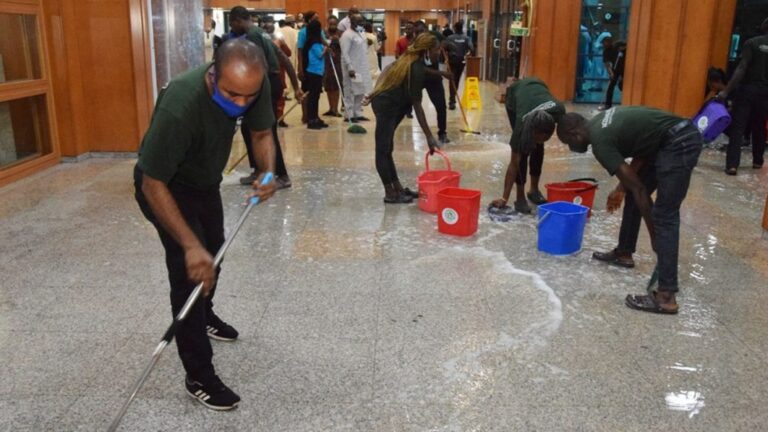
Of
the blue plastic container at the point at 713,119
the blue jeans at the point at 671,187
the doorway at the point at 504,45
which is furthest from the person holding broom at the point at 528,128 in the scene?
the doorway at the point at 504,45

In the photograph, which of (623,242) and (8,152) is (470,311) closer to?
(623,242)

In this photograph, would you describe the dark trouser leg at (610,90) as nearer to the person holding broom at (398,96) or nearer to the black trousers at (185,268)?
the person holding broom at (398,96)

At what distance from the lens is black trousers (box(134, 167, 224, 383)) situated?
2604 mm

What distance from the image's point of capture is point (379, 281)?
163 inches

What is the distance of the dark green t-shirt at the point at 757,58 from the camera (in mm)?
6980

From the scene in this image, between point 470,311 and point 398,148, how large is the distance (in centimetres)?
524

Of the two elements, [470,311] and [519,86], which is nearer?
[470,311]

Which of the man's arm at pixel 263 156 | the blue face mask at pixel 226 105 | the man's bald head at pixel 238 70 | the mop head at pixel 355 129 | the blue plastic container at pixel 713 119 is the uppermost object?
the man's bald head at pixel 238 70

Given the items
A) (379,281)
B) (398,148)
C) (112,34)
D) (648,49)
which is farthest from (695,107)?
(112,34)

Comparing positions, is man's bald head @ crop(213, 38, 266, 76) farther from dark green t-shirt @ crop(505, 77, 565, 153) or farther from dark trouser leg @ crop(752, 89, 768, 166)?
dark trouser leg @ crop(752, 89, 768, 166)

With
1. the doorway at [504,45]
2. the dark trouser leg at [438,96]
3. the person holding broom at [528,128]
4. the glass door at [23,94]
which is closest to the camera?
the person holding broom at [528,128]

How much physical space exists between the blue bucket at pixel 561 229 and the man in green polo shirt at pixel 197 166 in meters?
2.38

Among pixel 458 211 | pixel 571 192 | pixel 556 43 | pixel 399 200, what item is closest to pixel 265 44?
pixel 399 200

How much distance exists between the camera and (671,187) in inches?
143
